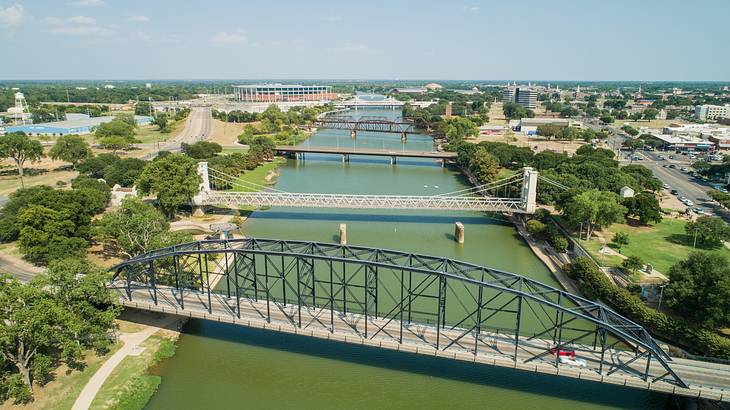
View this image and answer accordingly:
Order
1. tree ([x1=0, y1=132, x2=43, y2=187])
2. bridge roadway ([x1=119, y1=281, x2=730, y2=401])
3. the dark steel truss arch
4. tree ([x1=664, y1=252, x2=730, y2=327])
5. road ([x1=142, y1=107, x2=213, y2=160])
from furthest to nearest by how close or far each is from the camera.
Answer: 1. road ([x1=142, y1=107, x2=213, y2=160])
2. tree ([x1=0, y1=132, x2=43, y2=187])
3. tree ([x1=664, y1=252, x2=730, y2=327])
4. the dark steel truss arch
5. bridge roadway ([x1=119, y1=281, x2=730, y2=401])

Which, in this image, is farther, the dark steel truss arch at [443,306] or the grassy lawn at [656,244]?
the grassy lawn at [656,244]

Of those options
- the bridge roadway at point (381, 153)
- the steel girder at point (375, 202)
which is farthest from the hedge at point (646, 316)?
the bridge roadway at point (381, 153)

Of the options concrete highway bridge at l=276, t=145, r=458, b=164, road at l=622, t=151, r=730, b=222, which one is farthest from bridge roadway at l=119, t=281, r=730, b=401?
concrete highway bridge at l=276, t=145, r=458, b=164

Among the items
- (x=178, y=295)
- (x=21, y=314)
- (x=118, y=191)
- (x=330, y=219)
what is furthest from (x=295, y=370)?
(x=118, y=191)

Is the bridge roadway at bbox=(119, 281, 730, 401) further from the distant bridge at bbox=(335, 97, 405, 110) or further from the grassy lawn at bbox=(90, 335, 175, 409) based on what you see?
the distant bridge at bbox=(335, 97, 405, 110)

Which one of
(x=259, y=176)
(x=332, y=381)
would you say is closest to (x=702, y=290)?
(x=332, y=381)

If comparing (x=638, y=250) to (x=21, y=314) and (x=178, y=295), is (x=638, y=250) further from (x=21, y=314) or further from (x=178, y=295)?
(x=21, y=314)

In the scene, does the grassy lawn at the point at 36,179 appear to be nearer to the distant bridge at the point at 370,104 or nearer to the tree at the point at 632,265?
the tree at the point at 632,265
